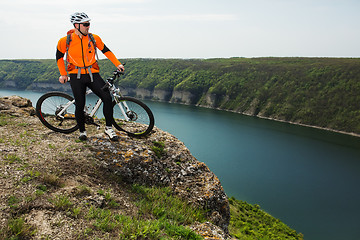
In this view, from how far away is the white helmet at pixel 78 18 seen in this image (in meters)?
5.86

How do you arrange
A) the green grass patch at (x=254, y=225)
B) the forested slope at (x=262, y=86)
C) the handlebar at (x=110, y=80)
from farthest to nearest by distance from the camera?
1. the forested slope at (x=262, y=86)
2. the green grass patch at (x=254, y=225)
3. the handlebar at (x=110, y=80)

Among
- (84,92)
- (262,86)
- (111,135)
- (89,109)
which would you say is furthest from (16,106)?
(262,86)

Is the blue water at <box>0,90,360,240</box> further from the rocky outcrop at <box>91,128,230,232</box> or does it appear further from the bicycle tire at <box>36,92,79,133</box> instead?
the bicycle tire at <box>36,92,79,133</box>

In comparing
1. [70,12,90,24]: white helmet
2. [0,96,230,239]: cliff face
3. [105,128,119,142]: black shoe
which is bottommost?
[0,96,230,239]: cliff face

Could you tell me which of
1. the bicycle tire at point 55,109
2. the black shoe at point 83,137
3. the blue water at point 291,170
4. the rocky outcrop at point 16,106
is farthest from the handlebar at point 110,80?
the blue water at point 291,170

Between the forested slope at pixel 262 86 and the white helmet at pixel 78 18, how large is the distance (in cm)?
10508

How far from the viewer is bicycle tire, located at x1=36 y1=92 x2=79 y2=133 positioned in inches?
283

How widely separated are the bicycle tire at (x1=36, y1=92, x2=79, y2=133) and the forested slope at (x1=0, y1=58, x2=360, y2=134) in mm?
104604

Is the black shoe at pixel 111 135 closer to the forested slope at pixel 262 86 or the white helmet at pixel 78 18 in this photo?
Answer: the white helmet at pixel 78 18

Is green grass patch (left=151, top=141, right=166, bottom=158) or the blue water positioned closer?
green grass patch (left=151, top=141, right=166, bottom=158)

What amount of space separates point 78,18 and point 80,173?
13.6 ft

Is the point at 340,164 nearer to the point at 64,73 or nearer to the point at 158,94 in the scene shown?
the point at 64,73

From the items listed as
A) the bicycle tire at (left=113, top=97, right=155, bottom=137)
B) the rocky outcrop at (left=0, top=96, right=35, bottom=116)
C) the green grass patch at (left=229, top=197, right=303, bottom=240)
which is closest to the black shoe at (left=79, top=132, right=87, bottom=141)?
the bicycle tire at (left=113, top=97, right=155, bottom=137)

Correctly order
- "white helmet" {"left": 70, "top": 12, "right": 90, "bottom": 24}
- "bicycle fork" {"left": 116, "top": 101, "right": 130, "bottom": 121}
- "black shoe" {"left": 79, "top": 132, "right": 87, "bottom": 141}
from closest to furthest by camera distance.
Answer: "white helmet" {"left": 70, "top": 12, "right": 90, "bottom": 24} → "black shoe" {"left": 79, "top": 132, "right": 87, "bottom": 141} → "bicycle fork" {"left": 116, "top": 101, "right": 130, "bottom": 121}
